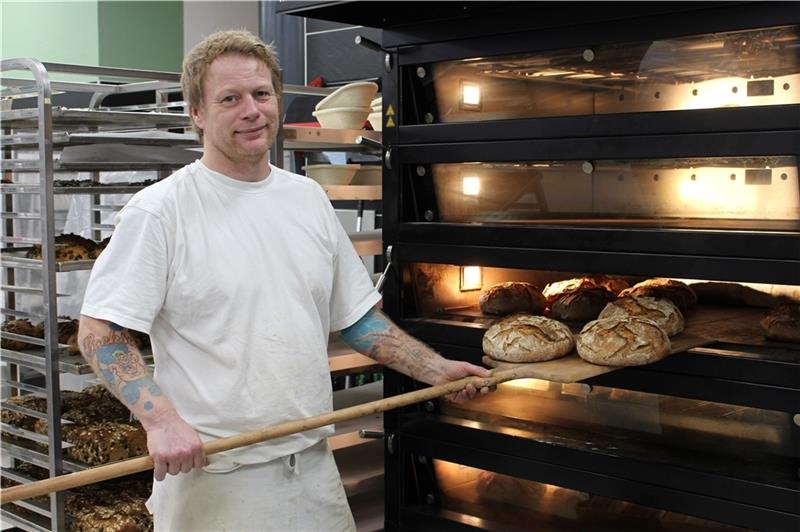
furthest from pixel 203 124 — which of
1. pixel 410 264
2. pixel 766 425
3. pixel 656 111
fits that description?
pixel 766 425

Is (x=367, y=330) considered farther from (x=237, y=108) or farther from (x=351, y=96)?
(x=351, y=96)

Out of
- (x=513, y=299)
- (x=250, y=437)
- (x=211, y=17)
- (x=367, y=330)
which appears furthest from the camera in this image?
(x=211, y=17)

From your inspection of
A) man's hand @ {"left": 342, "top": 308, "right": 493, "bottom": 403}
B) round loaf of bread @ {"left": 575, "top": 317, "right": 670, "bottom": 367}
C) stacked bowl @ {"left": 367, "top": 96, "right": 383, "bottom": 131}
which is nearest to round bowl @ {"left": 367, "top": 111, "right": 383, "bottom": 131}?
stacked bowl @ {"left": 367, "top": 96, "right": 383, "bottom": 131}

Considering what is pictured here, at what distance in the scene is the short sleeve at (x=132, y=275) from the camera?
192cm

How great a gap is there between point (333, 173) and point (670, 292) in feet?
3.98

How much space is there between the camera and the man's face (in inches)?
80.5

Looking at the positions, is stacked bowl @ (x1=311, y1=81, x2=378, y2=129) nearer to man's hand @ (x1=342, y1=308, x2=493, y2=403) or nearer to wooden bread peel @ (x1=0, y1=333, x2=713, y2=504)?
man's hand @ (x1=342, y1=308, x2=493, y2=403)

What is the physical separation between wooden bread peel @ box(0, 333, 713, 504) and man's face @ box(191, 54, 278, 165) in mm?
587

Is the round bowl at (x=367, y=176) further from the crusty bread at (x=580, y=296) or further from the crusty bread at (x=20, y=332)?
the crusty bread at (x=20, y=332)

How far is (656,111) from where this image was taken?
2248 mm

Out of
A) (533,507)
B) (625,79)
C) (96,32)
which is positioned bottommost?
(533,507)

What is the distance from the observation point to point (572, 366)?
86.4 inches

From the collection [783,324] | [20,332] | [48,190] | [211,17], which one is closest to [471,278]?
[783,324]

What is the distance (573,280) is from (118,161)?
1.60 m
